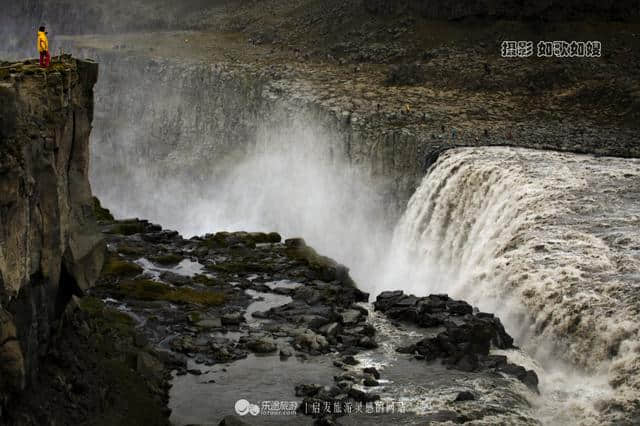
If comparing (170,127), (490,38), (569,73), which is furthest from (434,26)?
(170,127)

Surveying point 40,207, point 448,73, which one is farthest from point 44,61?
point 448,73

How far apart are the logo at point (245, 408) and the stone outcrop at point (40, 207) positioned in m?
7.39

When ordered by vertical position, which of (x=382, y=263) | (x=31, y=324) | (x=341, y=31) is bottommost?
(x=382, y=263)

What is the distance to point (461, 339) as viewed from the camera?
36406 mm

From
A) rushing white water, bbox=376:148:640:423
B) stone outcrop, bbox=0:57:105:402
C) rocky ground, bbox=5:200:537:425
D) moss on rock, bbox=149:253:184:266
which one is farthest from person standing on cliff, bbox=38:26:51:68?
moss on rock, bbox=149:253:184:266

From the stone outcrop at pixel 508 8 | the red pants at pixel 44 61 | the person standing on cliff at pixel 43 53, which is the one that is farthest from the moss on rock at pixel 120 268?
the stone outcrop at pixel 508 8

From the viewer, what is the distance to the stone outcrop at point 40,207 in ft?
82.2

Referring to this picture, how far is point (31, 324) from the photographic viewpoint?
2728 cm

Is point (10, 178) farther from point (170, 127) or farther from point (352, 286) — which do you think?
point (170, 127)

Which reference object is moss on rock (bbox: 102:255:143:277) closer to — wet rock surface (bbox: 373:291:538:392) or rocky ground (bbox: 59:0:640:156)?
wet rock surface (bbox: 373:291:538:392)

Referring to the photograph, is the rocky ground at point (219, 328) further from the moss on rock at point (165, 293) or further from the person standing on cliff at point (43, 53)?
the person standing on cliff at point (43, 53)

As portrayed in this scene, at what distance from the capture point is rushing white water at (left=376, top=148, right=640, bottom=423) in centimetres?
3169

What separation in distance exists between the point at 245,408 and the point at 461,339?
373 inches

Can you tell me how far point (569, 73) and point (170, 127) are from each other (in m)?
47.2
